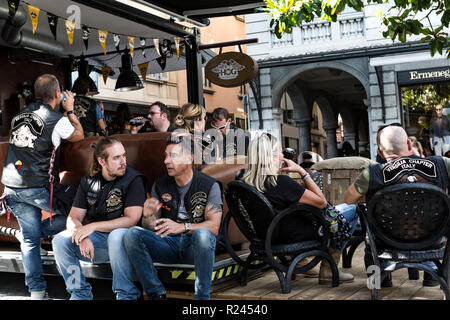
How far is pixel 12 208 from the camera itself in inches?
186

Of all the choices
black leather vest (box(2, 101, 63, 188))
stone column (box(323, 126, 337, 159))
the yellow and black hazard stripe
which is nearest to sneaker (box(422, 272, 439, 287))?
the yellow and black hazard stripe

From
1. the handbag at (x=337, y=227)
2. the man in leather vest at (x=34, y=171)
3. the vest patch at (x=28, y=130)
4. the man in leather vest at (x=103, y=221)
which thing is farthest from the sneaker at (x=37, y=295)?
the handbag at (x=337, y=227)

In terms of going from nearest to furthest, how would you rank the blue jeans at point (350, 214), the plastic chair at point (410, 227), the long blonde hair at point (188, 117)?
1. the plastic chair at point (410, 227)
2. the blue jeans at point (350, 214)
3. the long blonde hair at point (188, 117)

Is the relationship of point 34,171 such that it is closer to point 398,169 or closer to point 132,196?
point 132,196

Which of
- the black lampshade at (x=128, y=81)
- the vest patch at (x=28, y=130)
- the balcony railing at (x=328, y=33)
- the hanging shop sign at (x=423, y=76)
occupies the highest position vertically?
the balcony railing at (x=328, y=33)

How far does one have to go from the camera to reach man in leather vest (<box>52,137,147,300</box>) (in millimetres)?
3900

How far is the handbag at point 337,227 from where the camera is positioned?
429 cm

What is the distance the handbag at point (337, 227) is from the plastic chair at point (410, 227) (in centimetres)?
50

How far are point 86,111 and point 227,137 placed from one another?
2025 mm

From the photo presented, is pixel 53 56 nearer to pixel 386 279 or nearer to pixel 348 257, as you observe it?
pixel 348 257

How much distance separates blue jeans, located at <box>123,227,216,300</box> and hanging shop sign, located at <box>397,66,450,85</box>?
12.2m

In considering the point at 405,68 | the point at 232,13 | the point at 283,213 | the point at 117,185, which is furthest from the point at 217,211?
the point at 405,68

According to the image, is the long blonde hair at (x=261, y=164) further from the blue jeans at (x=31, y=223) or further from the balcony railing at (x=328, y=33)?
the balcony railing at (x=328, y=33)

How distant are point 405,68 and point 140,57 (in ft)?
26.8
